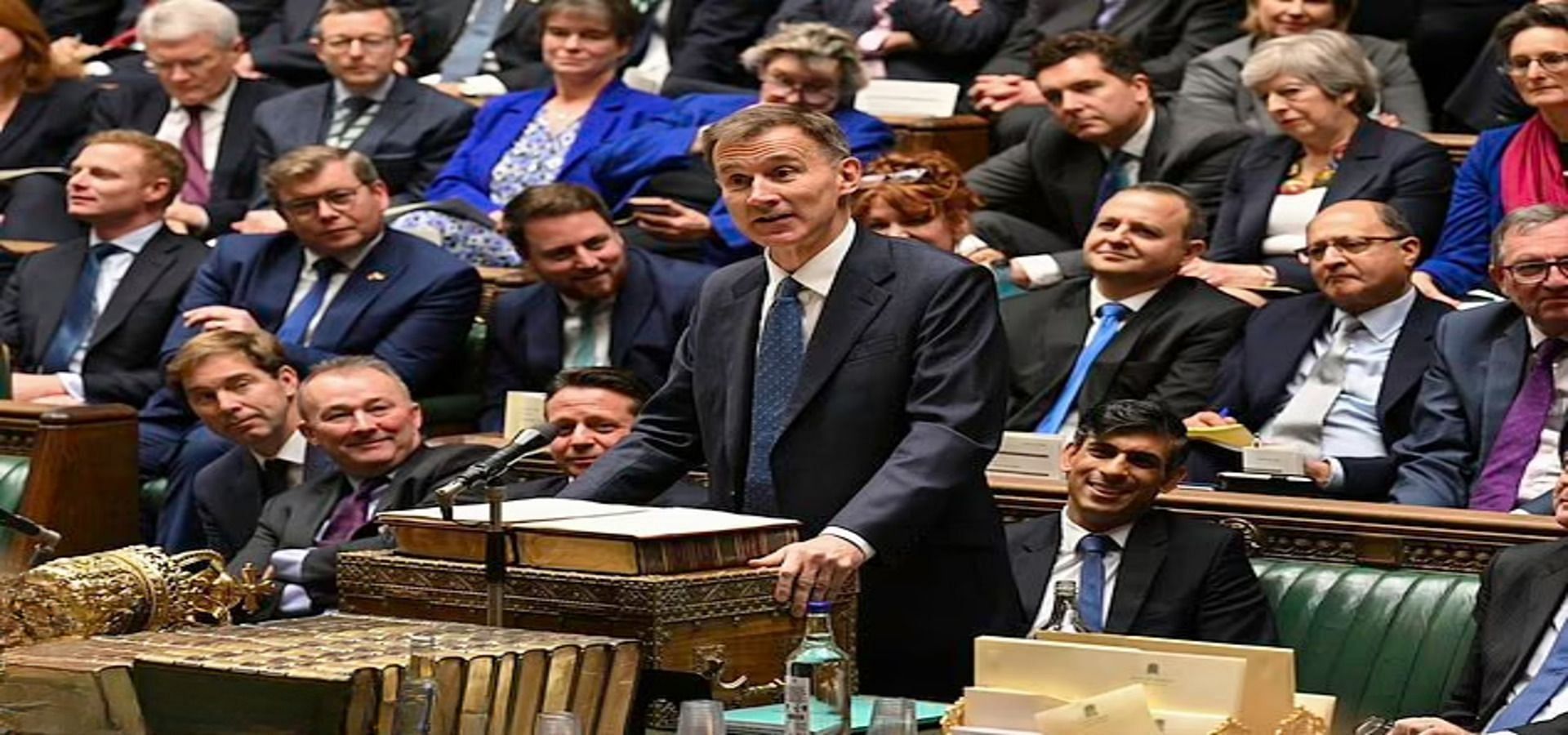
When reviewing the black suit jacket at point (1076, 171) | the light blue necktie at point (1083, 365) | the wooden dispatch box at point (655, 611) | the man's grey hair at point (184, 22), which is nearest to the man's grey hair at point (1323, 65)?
the black suit jacket at point (1076, 171)

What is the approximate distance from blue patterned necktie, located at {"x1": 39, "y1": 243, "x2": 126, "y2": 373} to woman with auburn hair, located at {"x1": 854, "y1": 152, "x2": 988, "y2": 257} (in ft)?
6.96

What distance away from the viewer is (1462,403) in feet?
18.3

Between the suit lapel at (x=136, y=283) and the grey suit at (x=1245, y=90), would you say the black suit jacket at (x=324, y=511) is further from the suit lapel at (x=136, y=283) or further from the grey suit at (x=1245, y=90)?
the grey suit at (x=1245, y=90)

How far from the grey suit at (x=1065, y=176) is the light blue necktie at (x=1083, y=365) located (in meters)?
0.55

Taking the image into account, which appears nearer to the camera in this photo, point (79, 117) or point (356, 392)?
point (356, 392)

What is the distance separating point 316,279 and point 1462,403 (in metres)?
2.96

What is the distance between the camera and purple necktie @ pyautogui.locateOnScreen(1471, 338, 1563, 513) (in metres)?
5.39

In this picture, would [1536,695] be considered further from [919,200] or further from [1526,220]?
[919,200]

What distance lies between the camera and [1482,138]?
6480mm

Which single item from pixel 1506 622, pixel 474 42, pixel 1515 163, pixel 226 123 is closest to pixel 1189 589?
pixel 1506 622

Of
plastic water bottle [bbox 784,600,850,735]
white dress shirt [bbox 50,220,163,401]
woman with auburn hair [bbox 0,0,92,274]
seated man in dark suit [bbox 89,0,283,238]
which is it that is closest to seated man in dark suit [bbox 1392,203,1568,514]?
plastic water bottle [bbox 784,600,850,735]

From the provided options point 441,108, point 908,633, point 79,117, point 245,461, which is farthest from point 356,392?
point 79,117

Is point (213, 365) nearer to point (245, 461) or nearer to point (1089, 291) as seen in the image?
point (245, 461)

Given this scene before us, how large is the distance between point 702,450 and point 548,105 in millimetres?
3760
